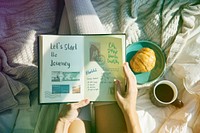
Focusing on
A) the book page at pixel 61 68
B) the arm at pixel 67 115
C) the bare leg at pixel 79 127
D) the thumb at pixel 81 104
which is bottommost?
the bare leg at pixel 79 127

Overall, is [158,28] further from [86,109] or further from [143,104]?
[86,109]

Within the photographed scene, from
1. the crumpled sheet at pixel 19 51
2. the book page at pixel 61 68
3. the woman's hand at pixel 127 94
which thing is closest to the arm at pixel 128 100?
the woman's hand at pixel 127 94

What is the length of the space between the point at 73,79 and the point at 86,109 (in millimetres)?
132

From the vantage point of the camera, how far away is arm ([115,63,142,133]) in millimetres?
1016

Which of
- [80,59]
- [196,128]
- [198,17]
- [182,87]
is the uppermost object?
[198,17]

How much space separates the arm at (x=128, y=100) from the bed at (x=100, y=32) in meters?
0.11

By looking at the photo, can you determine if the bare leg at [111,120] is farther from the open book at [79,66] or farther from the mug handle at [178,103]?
the mug handle at [178,103]

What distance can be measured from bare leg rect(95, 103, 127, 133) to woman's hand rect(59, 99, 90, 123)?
8 centimetres

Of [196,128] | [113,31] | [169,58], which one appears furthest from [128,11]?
[196,128]

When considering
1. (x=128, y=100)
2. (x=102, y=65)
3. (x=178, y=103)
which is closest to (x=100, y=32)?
(x=102, y=65)

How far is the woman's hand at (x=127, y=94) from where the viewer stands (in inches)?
40.1

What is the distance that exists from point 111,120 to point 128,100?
0.09 m

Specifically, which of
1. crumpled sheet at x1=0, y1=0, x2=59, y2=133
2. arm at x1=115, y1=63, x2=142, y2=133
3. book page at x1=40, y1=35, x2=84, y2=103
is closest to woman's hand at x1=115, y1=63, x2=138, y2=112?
arm at x1=115, y1=63, x2=142, y2=133

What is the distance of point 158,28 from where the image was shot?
1.18 m
